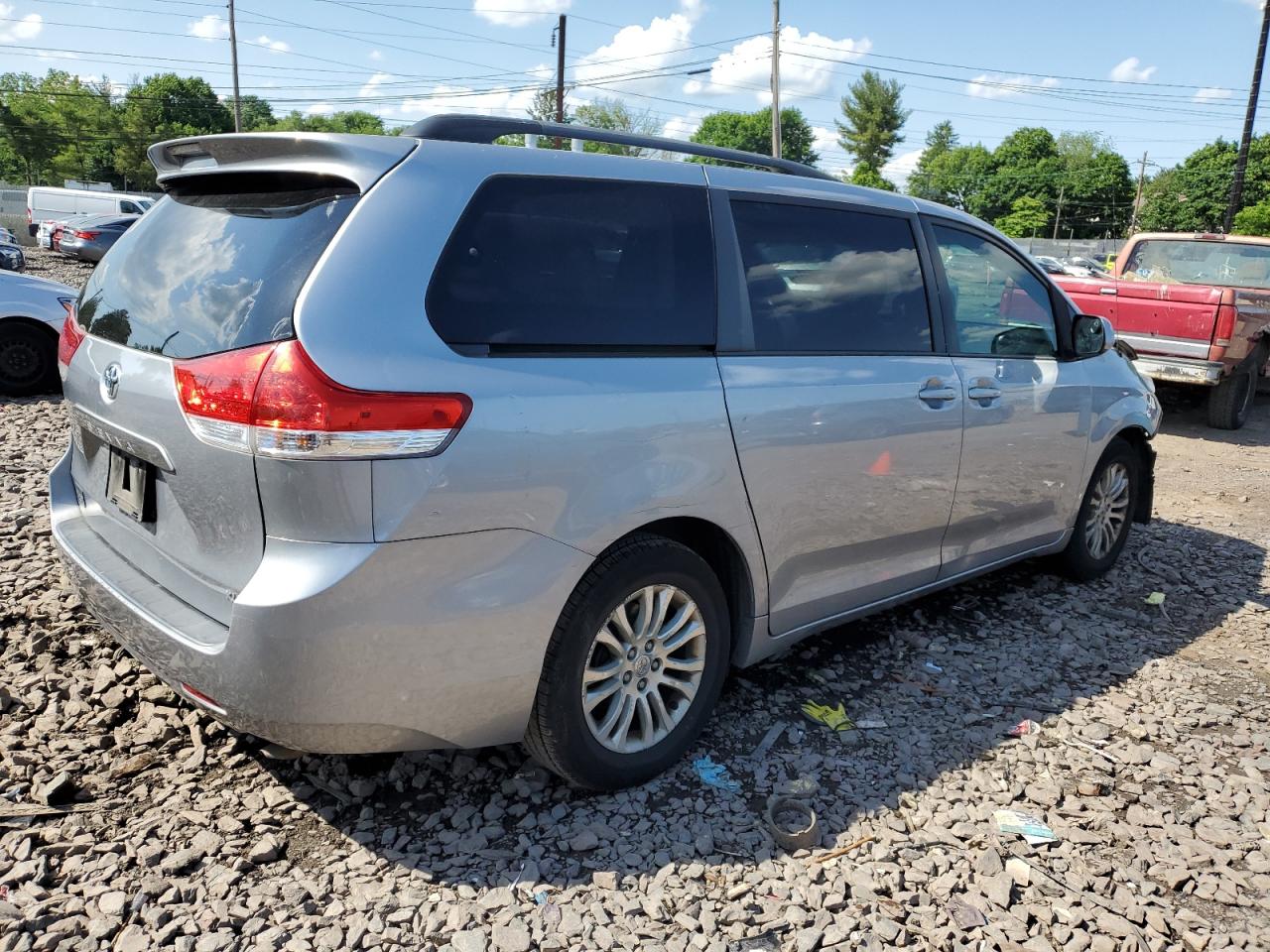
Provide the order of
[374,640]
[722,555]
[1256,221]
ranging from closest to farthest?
[374,640], [722,555], [1256,221]

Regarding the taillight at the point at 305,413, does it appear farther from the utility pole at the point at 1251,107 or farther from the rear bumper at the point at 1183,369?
the utility pole at the point at 1251,107

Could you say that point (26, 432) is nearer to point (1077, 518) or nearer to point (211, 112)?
point (1077, 518)

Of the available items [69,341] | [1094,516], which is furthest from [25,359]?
[1094,516]

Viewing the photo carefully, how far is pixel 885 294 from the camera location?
3.59 m

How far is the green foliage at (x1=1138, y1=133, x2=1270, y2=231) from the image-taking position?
76.5 m

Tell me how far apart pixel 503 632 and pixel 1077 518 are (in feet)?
11.8

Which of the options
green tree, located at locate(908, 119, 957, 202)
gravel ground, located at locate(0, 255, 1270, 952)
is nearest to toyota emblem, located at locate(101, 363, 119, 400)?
gravel ground, located at locate(0, 255, 1270, 952)

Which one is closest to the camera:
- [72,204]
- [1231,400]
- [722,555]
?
[722,555]

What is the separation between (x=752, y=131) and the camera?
13038 cm

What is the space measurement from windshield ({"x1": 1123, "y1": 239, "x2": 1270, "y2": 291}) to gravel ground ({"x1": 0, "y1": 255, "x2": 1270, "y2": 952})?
28.2ft

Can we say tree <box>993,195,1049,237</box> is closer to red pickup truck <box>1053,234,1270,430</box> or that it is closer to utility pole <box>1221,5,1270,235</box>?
utility pole <box>1221,5,1270,235</box>

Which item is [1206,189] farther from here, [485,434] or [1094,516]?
[485,434]

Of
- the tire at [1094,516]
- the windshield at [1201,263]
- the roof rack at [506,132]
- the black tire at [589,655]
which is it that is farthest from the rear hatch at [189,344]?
the windshield at [1201,263]

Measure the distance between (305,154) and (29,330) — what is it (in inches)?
281
